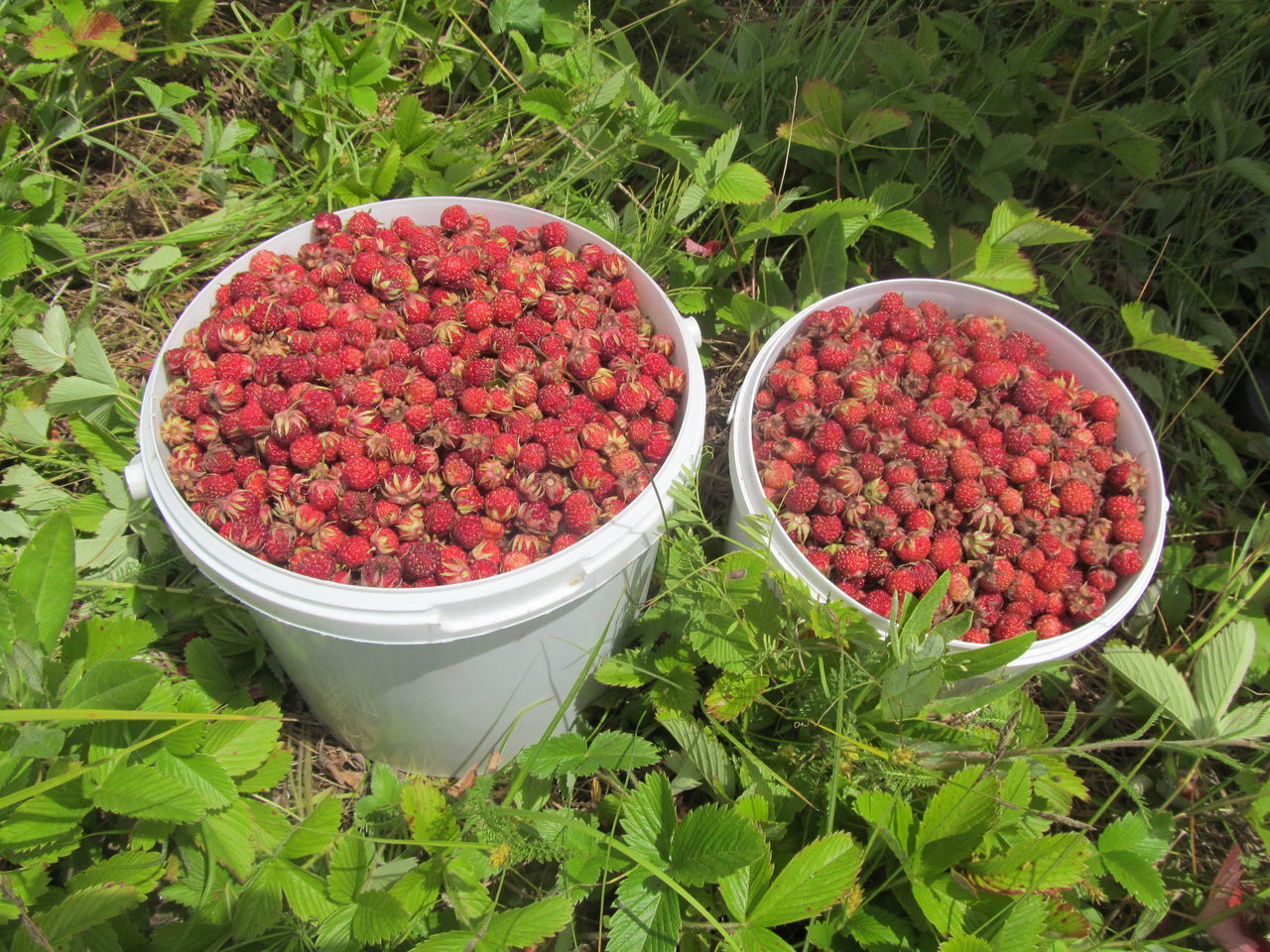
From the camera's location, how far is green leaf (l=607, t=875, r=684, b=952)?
114cm

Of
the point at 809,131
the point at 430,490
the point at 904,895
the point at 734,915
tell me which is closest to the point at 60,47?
the point at 430,490

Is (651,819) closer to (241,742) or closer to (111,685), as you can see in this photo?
(241,742)

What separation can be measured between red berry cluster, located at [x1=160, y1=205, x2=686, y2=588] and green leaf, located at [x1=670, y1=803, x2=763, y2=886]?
431 millimetres

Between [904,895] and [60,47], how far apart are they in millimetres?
2298

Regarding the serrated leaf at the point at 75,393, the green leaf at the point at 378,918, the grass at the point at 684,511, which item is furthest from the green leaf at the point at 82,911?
the serrated leaf at the point at 75,393

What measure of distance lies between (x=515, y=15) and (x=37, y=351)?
134 centimetres

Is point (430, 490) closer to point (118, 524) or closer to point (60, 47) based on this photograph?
point (118, 524)

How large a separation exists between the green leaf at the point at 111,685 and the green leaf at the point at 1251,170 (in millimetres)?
2335

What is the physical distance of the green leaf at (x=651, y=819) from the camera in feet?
4.03

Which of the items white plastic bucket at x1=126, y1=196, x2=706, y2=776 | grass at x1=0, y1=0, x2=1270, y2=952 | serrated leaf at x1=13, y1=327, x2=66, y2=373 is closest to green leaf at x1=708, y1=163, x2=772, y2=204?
grass at x1=0, y1=0, x2=1270, y2=952

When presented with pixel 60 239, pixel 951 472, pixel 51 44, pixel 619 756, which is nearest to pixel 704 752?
pixel 619 756

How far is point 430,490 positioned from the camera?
1276 mm

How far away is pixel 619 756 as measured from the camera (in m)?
1.39

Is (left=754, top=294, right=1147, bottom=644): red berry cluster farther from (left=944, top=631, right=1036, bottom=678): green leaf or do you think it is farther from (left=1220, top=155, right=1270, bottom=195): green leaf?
(left=1220, top=155, right=1270, bottom=195): green leaf
